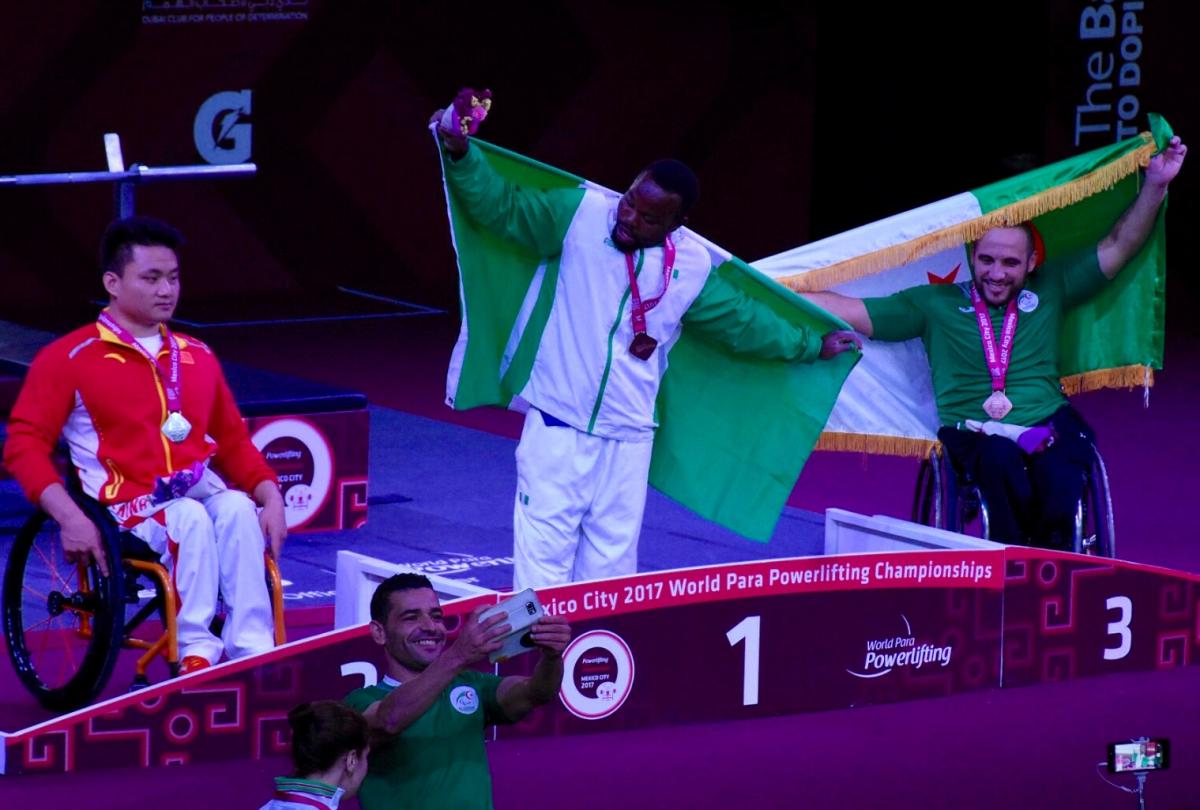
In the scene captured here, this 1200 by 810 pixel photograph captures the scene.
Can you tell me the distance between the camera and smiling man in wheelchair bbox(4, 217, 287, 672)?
16.5ft

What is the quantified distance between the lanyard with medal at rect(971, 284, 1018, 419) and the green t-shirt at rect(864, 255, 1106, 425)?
0.02 metres

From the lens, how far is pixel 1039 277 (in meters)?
6.50

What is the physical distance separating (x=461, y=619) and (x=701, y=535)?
8.08ft

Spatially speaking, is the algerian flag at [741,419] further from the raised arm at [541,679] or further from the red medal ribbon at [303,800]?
the red medal ribbon at [303,800]

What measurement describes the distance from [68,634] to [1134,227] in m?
3.21

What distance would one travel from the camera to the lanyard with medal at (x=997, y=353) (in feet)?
20.8

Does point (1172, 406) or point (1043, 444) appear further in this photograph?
point (1172, 406)

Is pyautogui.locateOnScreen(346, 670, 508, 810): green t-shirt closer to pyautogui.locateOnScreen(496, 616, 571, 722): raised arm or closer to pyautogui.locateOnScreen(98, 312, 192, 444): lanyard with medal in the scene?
pyautogui.locateOnScreen(496, 616, 571, 722): raised arm

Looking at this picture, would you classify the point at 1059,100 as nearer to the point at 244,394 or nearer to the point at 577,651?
the point at 244,394

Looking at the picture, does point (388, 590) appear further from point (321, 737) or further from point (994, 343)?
point (994, 343)

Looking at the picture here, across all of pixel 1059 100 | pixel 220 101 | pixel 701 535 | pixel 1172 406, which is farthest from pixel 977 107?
pixel 701 535

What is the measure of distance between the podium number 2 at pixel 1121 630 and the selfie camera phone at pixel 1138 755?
1.21 meters

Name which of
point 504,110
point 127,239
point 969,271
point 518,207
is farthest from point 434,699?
point 504,110

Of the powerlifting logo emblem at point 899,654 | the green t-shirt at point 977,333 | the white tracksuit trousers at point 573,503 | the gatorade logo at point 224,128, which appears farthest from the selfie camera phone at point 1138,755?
the gatorade logo at point 224,128
